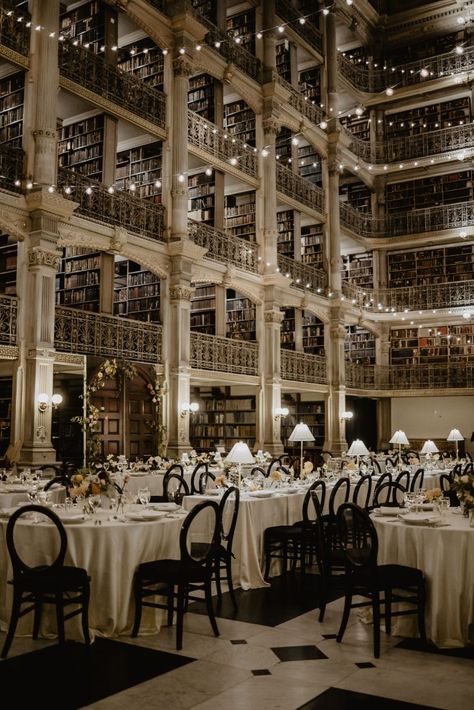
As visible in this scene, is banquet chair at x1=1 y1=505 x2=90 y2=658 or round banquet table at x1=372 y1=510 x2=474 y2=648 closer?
banquet chair at x1=1 y1=505 x2=90 y2=658

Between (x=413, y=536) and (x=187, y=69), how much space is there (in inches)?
469

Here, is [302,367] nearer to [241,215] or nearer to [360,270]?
[241,215]

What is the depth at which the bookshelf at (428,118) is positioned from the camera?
73.9ft

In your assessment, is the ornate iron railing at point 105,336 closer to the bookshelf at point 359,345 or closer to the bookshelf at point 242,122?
the bookshelf at point 242,122

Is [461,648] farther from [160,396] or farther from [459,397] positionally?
[459,397]

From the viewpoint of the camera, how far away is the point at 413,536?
5406mm

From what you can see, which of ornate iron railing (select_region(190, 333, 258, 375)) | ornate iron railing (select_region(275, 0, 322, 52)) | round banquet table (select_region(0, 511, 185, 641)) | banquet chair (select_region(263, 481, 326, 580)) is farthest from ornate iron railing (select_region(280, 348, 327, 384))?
round banquet table (select_region(0, 511, 185, 641))

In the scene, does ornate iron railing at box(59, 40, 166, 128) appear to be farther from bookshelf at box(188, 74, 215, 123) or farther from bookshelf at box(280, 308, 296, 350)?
bookshelf at box(280, 308, 296, 350)

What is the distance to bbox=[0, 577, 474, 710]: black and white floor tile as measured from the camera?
406 cm

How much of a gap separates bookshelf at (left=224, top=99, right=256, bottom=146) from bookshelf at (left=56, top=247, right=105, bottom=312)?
5.66 meters

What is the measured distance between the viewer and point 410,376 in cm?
2211

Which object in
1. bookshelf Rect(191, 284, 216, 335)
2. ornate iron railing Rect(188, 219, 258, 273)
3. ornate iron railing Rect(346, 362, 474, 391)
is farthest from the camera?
ornate iron railing Rect(346, 362, 474, 391)

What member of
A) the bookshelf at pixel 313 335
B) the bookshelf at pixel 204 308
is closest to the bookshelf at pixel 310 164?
the bookshelf at pixel 313 335

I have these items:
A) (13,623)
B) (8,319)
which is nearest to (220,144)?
(8,319)
